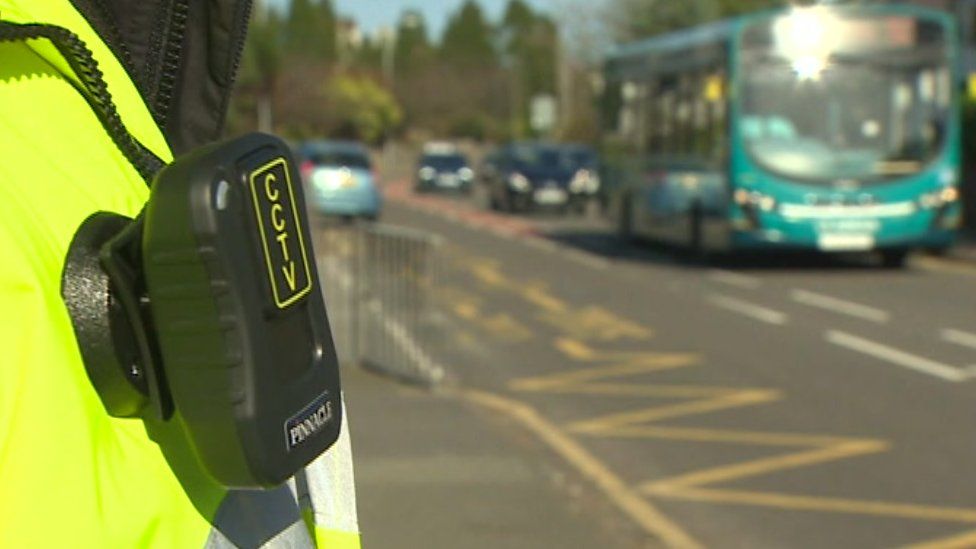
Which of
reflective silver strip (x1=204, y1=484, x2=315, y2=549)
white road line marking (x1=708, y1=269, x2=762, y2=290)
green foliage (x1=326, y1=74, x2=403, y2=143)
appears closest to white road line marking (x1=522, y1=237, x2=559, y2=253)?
white road line marking (x1=708, y1=269, x2=762, y2=290)

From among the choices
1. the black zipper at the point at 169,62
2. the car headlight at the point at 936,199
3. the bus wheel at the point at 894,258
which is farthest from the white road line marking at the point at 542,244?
the black zipper at the point at 169,62

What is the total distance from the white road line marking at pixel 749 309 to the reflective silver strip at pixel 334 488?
14948 mm

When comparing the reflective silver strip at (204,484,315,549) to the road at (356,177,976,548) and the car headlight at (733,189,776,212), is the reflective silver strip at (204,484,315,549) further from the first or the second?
the car headlight at (733,189,776,212)

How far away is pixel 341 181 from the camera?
118ft

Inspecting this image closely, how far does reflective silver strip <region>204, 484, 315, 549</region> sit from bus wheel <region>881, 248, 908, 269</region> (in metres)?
22.1

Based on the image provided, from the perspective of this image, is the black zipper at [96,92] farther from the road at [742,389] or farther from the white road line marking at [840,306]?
the white road line marking at [840,306]

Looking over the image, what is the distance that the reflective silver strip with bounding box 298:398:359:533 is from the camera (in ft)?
5.17

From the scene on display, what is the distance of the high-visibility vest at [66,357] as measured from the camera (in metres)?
1.21

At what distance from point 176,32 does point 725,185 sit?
68.0 feet

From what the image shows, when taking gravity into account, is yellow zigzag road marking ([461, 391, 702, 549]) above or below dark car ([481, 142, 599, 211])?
above

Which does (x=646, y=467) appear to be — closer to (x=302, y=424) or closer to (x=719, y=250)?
(x=302, y=424)

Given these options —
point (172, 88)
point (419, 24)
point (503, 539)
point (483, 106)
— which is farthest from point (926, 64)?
point (419, 24)

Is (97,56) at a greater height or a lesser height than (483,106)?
greater

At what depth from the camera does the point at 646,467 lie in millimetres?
9375
